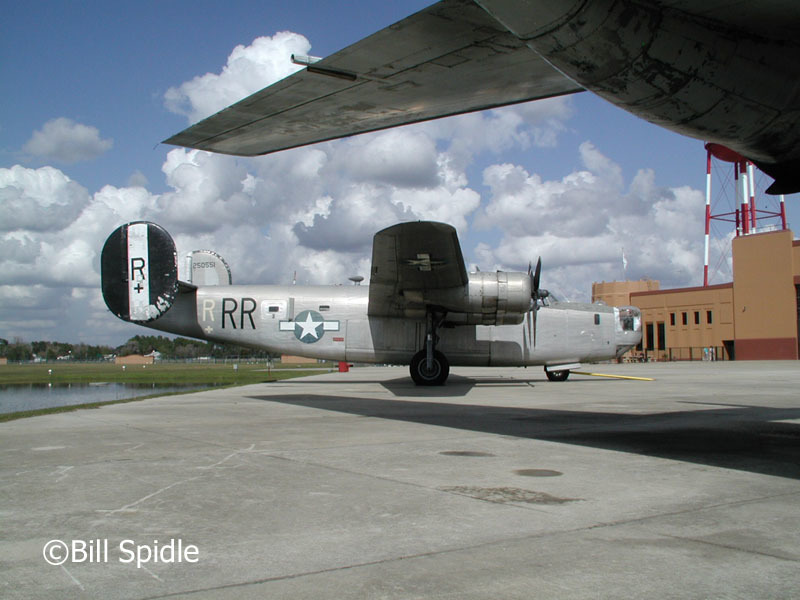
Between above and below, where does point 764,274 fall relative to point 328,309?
above

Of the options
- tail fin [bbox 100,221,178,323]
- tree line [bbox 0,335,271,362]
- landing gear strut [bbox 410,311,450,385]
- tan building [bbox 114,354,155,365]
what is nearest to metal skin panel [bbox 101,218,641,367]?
landing gear strut [bbox 410,311,450,385]

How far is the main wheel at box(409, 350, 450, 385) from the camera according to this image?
18562 mm

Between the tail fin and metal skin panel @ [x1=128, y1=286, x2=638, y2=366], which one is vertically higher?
the tail fin

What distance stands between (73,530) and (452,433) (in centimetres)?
544

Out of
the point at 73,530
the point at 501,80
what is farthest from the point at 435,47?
the point at 73,530

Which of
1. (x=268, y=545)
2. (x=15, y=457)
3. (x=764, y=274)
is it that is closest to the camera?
(x=268, y=545)

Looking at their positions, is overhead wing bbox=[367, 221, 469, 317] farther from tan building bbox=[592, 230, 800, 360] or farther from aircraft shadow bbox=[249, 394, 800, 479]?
tan building bbox=[592, 230, 800, 360]

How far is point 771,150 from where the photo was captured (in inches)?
204

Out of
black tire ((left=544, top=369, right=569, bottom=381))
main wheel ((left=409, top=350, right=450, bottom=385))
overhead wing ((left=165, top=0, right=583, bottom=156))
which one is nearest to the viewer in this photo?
overhead wing ((left=165, top=0, right=583, bottom=156))

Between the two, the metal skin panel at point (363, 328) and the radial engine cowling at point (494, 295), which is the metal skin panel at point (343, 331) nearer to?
the metal skin panel at point (363, 328)

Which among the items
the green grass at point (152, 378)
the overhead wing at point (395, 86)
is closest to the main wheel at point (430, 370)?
the green grass at point (152, 378)

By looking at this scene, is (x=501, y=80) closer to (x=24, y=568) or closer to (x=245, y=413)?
(x=24, y=568)

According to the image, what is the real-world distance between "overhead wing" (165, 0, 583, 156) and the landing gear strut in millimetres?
12992

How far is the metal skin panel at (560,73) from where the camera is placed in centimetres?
381
